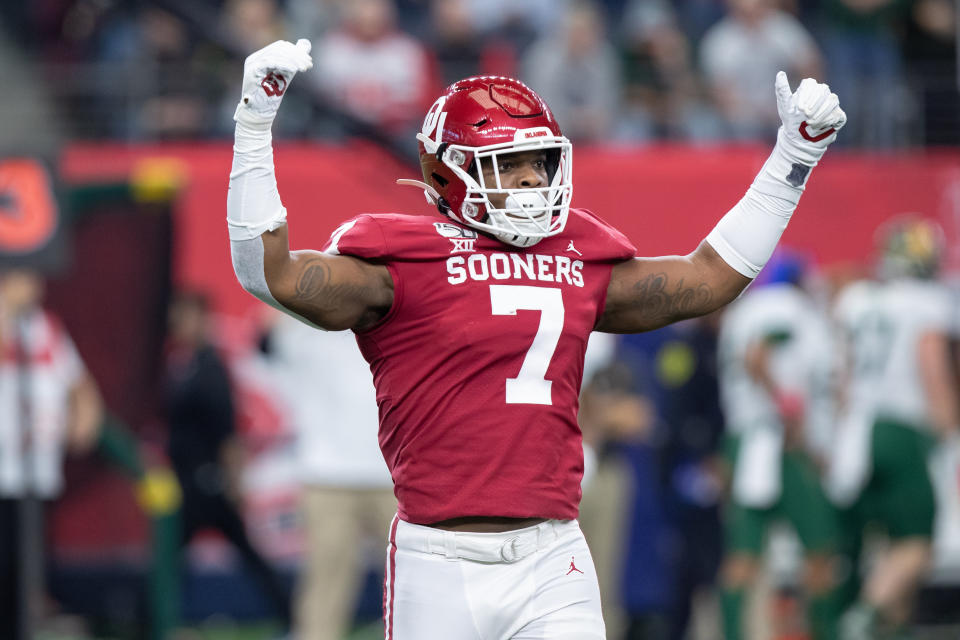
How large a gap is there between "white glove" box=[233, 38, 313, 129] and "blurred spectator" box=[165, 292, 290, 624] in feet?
17.6

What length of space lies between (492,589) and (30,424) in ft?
13.3

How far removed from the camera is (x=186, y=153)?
9727 millimetres

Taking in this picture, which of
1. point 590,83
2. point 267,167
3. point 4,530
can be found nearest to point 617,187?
point 590,83

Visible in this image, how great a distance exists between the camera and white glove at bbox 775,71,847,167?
3947 mm

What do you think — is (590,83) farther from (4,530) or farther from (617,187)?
(4,530)

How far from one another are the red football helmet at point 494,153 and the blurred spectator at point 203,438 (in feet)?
16.7

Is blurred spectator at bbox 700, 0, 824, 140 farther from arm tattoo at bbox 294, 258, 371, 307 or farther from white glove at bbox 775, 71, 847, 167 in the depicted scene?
arm tattoo at bbox 294, 258, 371, 307

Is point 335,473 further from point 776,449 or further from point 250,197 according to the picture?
point 250,197

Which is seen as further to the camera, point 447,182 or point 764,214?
point 764,214

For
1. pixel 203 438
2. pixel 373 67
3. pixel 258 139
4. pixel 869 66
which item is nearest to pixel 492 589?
pixel 258 139

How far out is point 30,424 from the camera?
7152 mm

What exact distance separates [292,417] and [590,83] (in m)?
2.95

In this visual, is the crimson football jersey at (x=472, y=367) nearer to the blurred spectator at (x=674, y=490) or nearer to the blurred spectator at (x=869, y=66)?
the blurred spectator at (x=674, y=490)

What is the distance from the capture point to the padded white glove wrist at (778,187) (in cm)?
399
